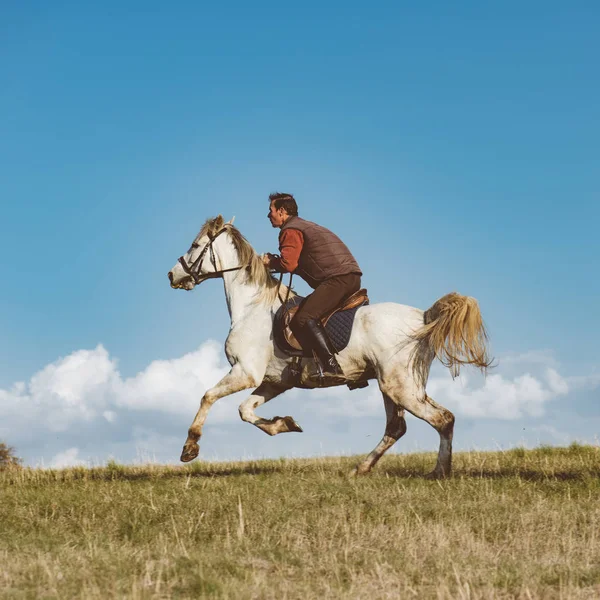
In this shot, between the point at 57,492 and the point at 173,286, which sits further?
the point at 173,286

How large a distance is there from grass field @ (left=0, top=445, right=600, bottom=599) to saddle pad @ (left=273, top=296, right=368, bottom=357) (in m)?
1.77

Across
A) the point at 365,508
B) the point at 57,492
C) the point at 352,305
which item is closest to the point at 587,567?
the point at 365,508

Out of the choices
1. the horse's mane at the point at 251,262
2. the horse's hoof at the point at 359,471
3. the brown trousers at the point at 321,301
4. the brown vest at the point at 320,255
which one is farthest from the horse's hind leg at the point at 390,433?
the horse's mane at the point at 251,262

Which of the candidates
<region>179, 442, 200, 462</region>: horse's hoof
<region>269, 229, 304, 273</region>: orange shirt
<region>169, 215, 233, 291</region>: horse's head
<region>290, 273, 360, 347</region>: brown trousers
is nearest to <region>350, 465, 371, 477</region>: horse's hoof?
<region>290, 273, 360, 347</region>: brown trousers

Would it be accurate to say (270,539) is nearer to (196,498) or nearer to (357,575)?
(357,575)

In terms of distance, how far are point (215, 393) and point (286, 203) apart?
295cm

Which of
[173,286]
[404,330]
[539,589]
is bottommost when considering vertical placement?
[539,589]

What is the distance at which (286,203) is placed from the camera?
10469 millimetres

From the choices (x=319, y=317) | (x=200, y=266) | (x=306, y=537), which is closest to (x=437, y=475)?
(x=319, y=317)

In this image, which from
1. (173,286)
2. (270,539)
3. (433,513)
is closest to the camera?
(270,539)

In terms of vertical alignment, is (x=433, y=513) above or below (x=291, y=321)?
below

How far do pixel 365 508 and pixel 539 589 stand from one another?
258 cm

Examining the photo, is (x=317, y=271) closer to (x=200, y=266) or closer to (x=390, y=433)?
(x=200, y=266)

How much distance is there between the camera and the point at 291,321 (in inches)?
388
